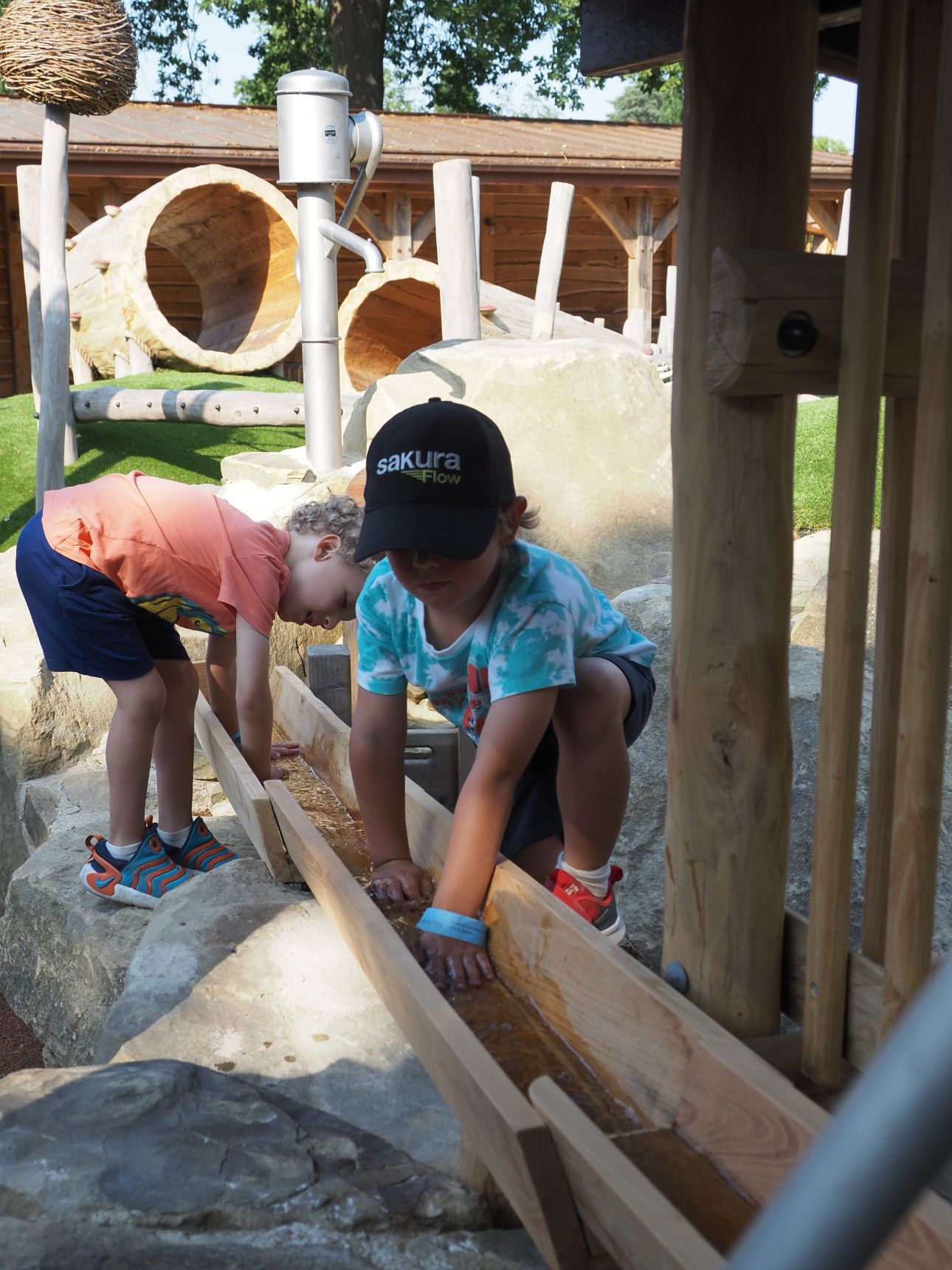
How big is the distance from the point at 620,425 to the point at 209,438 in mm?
3443

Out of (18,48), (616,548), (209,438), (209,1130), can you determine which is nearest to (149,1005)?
(209,1130)

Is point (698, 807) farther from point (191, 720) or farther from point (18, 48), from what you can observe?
point (18, 48)

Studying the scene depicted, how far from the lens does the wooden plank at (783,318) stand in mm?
1748

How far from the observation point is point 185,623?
4.11 meters

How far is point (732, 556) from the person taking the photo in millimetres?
1930

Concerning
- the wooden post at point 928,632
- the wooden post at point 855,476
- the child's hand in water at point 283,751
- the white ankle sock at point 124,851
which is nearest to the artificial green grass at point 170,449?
the child's hand in water at point 283,751

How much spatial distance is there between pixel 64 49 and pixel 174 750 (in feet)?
13.4

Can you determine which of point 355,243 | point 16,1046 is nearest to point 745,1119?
point 16,1046

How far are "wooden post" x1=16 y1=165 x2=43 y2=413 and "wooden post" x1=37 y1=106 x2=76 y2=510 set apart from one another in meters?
0.94

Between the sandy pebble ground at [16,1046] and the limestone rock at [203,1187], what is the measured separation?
2.09m

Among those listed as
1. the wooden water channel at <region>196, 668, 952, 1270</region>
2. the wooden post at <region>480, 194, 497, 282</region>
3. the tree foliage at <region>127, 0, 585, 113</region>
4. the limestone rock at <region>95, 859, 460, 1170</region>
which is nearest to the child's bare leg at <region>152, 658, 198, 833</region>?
the limestone rock at <region>95, 859, 460, 1170</region>

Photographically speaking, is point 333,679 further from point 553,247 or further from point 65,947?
point 553,247

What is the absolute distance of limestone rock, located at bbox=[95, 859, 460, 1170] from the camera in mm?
2383

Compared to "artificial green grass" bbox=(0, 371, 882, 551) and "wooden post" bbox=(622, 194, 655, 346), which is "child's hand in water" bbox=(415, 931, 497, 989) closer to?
"artificial green grass" bbox=(0, 371, 882, 551)
